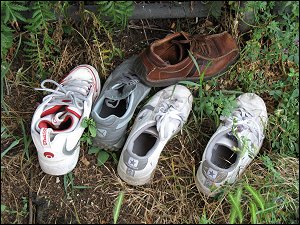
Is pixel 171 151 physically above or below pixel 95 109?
below

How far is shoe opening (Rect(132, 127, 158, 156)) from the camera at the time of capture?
249 centimetres

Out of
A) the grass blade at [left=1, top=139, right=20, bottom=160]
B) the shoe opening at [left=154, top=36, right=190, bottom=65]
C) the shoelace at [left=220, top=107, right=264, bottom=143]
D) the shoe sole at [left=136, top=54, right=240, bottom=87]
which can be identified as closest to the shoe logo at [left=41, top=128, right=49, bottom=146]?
the grass blade at [left=1, top=139, right=20, bottom=160]

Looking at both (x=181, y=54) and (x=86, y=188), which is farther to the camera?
(x=181, y=54)

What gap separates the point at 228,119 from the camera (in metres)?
2.54

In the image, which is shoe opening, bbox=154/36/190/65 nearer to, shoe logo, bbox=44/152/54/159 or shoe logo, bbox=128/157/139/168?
shoe logo, bbox=128/157/139/168

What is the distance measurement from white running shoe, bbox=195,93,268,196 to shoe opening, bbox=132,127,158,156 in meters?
0.24

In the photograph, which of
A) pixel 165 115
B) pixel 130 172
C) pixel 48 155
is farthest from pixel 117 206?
pixel 165 115

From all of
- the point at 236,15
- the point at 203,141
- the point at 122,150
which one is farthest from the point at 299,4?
the point at 122,150

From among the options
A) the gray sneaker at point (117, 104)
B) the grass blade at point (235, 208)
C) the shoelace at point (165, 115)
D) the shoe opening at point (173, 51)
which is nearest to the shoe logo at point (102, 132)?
the gray sneaker at point (117, 104)

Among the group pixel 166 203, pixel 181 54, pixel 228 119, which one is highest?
pixel 181 54

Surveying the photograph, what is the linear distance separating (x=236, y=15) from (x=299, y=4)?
0.93ft

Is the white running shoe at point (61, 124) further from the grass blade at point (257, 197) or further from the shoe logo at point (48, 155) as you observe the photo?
the grass blade at point (257, 197)

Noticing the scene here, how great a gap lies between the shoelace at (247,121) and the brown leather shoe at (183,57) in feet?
0.74

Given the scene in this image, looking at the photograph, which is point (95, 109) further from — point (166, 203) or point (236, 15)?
point (236, 15)
